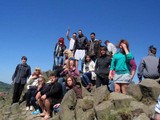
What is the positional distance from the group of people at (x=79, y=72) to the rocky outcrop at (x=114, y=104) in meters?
0.52

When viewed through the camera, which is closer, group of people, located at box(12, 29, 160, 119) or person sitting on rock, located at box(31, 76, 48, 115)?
group of people, located at box(12, 29, 160, 119)

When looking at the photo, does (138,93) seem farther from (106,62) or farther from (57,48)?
(57,48)

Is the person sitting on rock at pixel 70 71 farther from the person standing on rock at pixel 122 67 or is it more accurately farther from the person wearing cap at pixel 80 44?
the person standing on rock at pixel 122 67

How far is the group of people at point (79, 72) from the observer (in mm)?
11258

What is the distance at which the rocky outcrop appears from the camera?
9.46 m

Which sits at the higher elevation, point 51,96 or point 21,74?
point 21,74

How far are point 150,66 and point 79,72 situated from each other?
5584 mm

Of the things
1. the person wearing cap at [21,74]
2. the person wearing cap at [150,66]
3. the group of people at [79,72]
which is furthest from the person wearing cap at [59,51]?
the person wearing cap at [150,66]

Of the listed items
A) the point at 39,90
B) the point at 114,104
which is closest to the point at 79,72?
the point at 39,90

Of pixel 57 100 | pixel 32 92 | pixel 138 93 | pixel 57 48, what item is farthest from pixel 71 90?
pixel 57 48

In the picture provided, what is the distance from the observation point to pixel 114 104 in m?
10.5

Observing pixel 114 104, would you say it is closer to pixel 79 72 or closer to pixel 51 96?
pixel 51 96

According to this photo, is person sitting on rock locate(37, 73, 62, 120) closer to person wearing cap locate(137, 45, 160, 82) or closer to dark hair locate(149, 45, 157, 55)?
person wearing cap locate(137, 45, 160, 82)

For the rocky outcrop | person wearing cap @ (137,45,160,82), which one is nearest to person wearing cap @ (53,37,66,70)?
the rocky outcrop
